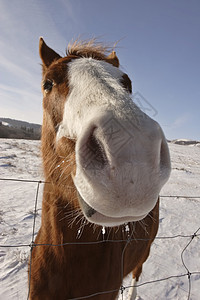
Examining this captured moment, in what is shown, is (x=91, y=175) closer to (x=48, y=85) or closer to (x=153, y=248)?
(x=48, y=85)

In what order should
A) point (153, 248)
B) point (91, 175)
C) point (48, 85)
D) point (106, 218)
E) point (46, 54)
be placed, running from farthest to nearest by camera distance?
point (153, 248)
point (46, 54)
point (48, 85)
point (106, 218)
point (91, 175)

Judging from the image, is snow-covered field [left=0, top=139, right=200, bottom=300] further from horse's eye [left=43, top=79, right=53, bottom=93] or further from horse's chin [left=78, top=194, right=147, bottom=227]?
horse's chin [left=78, top=194, right=147, bottom=227]

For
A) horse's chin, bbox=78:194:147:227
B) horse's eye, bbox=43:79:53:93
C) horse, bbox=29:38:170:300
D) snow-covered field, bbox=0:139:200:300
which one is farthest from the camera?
snow-covered field, bbox=0:139:200:300

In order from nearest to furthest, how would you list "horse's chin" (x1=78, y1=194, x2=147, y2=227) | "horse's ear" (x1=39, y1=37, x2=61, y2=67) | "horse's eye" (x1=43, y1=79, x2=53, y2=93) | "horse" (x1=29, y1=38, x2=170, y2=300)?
"horse" (x1=29, y1=38, x2=170, y2=300) → "horse's chin" (x1=78, y1=194, x2=147, y2=227) → "horse's eye" (x1=43, y1=79, x2=53, y2=93) → "horse's ear" (x1=39, y1=37, x2=61, y2=67)

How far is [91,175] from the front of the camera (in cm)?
83

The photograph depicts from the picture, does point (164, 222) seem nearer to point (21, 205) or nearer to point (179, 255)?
point (179, 255)

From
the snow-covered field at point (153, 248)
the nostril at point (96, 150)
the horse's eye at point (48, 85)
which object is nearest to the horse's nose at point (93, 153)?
the nostril at point (96, 150)

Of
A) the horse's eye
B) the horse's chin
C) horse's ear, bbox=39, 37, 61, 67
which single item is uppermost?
horse's ear, bbox=39, 37, 61, 67

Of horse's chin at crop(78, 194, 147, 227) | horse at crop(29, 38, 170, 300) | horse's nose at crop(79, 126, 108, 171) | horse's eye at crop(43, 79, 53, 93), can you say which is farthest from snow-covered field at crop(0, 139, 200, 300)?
horse's nose at crop(79, 126, 108, 171)

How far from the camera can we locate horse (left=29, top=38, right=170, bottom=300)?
80 centimetres

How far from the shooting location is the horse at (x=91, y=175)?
A: 2.62 feet

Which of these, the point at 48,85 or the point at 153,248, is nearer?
the point at 48,85

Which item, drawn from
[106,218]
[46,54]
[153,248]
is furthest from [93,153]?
[153,248]

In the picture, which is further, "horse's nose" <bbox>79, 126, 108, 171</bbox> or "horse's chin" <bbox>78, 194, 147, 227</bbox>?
"horse's chin" <bbox>78, 194, 147, 227</bbox>
